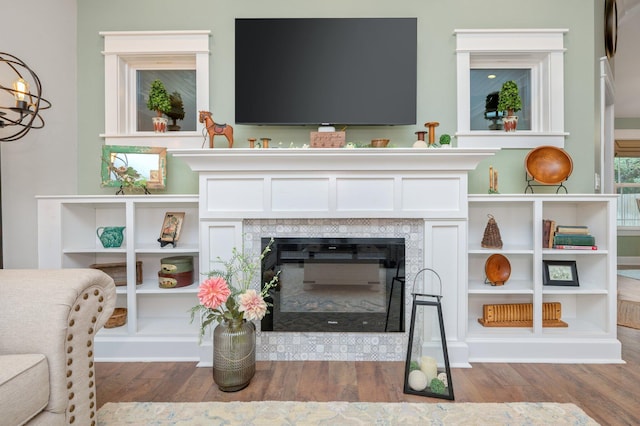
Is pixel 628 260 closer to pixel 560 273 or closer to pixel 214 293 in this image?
pixel 560 273

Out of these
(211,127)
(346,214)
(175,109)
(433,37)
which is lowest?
(346,214)

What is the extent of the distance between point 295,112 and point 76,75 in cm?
175

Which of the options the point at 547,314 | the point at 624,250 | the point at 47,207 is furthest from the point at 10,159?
the point at 624,250

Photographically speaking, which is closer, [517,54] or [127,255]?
[127,255]

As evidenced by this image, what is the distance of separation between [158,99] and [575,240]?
3136 mm

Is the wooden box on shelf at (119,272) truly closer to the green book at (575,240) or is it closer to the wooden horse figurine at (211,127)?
the wooden horse figurine at (211,127)

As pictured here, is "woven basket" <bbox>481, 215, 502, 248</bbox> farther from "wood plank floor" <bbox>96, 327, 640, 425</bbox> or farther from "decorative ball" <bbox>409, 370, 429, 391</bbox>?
"decorative ball" <bbox>409, 370, 429, 391</bbox>

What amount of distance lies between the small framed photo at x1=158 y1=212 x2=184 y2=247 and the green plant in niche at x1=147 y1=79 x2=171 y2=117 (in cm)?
80

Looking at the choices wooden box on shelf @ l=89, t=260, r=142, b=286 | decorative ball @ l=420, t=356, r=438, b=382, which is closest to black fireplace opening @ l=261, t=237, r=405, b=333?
decorative ball @ l=420, t=356, r=438, b=382

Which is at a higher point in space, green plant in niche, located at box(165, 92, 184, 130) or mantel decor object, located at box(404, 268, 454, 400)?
green plant in niche, located at box(165, 92, 184, 130)

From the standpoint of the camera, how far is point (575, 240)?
232 centimetres

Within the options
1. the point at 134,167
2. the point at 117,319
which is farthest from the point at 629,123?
the point at 117,319

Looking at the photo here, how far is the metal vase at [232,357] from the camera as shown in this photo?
1.87 meters

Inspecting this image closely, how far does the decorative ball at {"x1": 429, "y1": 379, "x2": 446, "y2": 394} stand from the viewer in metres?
1.81
